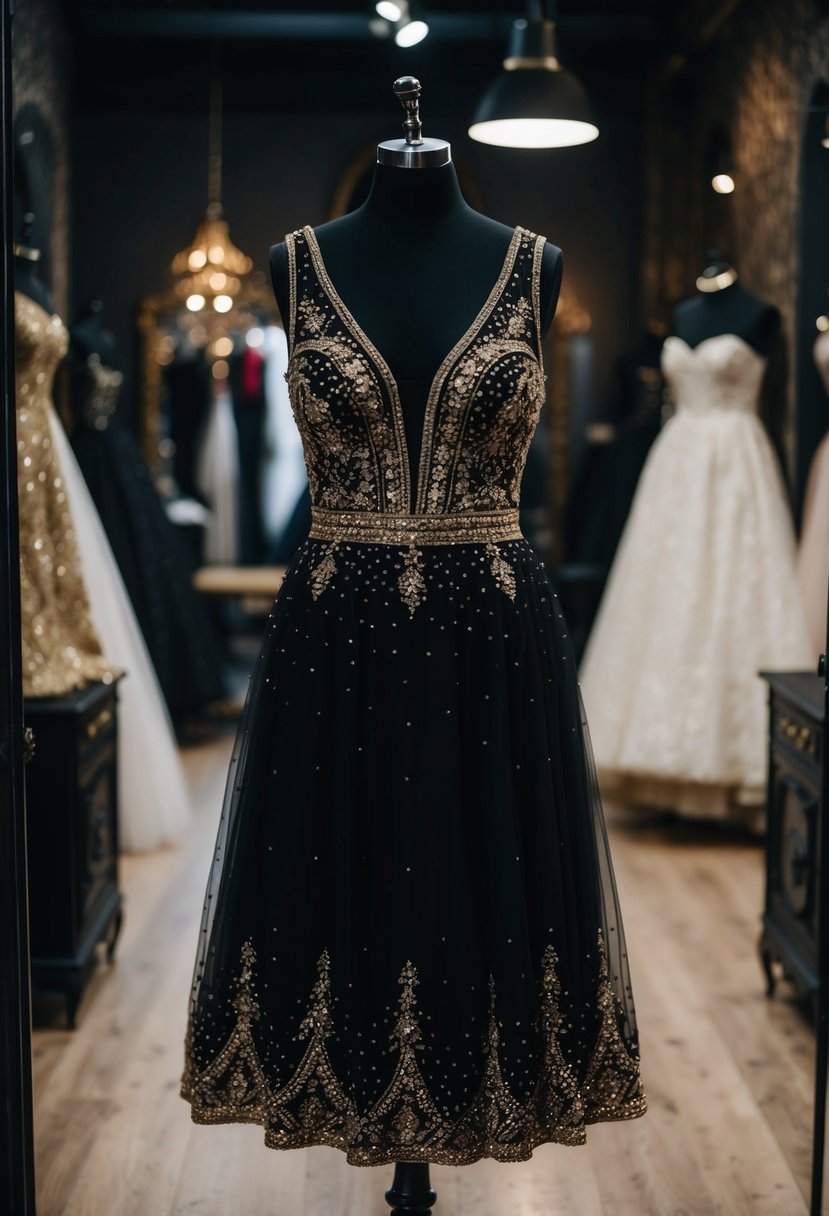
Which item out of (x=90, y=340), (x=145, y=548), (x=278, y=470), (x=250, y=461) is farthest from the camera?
(x=278, y=470)

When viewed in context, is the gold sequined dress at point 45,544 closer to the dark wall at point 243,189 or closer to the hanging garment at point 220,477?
the dark wall at point 243,189

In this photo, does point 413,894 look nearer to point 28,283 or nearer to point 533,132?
point 28,283

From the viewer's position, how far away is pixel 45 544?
3.35 metres

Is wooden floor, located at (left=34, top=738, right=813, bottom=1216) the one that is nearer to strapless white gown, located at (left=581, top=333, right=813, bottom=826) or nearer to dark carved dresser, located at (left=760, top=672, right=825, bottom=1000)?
dark carved dresser, located at (left=760, top=672, right=825, bottom=1000)

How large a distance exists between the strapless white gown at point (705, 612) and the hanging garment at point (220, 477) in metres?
3.44

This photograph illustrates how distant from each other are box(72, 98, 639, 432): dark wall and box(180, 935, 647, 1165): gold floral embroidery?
488cm

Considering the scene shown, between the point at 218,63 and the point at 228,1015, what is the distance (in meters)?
5.57

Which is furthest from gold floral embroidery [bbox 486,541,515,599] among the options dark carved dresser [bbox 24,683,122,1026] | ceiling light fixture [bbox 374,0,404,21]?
dark carved dresser [bbox 24,683,122,1026]

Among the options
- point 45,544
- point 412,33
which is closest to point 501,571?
point 412,33

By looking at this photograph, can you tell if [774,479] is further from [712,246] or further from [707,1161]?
[707,1161]

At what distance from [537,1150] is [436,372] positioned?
152 cm

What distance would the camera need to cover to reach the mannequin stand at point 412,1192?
215 cm

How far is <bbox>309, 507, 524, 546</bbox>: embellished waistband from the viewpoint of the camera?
1.95m

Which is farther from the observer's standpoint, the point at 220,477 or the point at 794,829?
the point at 220,477
